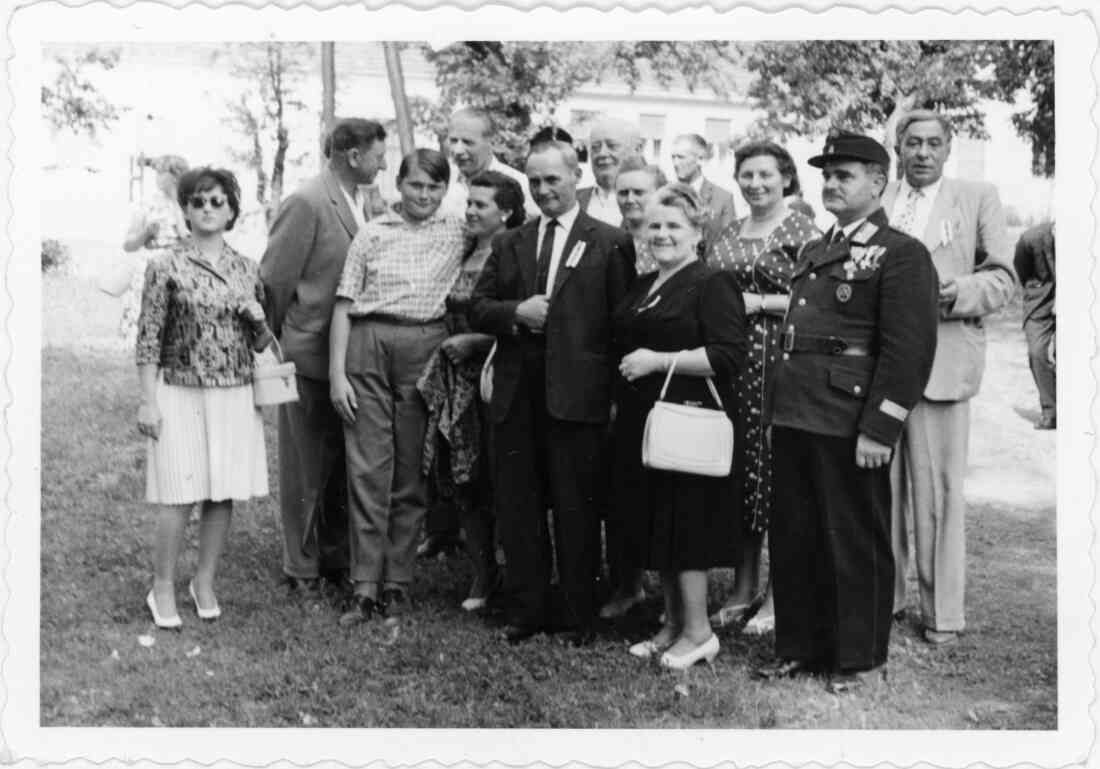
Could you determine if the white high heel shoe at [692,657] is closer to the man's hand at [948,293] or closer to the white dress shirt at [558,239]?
the white dress shirt at [558,239]

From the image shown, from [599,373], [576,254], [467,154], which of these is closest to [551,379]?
[599,373]

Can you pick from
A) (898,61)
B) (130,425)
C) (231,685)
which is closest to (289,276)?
(130,425)

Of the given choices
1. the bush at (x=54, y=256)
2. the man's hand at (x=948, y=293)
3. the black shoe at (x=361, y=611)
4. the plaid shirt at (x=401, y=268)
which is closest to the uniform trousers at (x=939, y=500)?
the man's hand at (x=948, y=293)

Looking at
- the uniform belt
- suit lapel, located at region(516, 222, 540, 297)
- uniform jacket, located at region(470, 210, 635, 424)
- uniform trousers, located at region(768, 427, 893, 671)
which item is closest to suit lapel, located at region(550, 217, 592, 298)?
uniform jacket, located at region(470, 210, 635, 424)

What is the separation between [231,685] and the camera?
254 inches

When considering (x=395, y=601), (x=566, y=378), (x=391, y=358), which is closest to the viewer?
(x=566, y=378)

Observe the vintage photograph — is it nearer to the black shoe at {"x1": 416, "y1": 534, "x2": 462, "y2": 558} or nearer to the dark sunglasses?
the dark sunglasses

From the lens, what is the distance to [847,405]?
6.17m

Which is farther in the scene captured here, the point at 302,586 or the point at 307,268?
the point at 302,586

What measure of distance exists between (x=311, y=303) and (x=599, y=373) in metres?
1.50

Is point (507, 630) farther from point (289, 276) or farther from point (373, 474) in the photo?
point (289, 276)

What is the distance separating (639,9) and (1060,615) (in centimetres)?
302

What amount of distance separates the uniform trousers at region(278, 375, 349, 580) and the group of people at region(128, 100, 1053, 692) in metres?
0.01

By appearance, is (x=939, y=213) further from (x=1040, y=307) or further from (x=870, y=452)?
(x=870, y=452)
